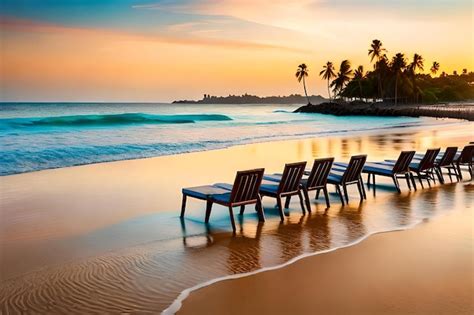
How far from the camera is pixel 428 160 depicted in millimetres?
12359

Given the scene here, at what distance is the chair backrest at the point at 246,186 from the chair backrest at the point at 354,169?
247 cm

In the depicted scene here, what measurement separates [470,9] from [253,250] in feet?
45.1

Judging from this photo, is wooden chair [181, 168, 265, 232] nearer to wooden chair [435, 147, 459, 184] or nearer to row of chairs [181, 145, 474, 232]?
row of chairs [181, 145, 474, 232]

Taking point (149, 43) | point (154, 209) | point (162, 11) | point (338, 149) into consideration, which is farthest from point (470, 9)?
point (149, 43)

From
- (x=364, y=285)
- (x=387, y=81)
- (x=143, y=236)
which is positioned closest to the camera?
(x=364, y=285)

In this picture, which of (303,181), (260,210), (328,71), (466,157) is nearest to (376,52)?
(328,71)

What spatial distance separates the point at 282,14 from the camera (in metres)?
23.4

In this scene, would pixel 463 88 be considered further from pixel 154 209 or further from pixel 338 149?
pixel 154 209

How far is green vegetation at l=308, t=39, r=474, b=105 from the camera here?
306 ft

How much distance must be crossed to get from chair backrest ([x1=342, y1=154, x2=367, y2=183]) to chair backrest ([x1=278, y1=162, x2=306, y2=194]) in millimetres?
1443

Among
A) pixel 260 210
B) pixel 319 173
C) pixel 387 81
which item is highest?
pixel 387 81

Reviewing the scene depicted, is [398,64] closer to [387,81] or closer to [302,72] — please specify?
[387,81]

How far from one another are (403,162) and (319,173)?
108 inches

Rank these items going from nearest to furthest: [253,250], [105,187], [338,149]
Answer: [253,250]
[105,187]
[338,149]
